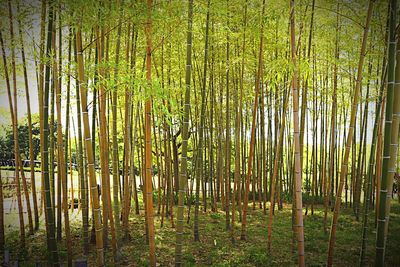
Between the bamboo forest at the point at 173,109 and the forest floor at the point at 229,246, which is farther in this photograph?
the forest floor at the point at 229,246

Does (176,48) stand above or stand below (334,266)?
above

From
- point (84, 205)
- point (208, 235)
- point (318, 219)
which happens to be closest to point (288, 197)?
point (318, 219)

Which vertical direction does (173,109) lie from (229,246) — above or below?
above

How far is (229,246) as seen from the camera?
5234 millimetres

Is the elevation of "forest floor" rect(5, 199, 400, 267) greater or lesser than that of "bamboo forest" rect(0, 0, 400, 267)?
lesser

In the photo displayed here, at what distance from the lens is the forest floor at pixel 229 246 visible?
4660 mm

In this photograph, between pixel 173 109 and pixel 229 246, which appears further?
pixel 229 246

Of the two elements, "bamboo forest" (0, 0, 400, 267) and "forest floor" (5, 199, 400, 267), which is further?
"forest floor" (5, 199, 400, 267)

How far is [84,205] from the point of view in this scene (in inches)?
183

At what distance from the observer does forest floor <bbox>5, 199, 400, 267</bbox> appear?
15.3ft

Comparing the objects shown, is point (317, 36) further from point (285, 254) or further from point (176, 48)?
point (285, 254)

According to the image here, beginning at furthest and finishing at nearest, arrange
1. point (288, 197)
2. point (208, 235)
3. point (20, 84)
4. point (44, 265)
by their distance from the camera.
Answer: point (288, 197), point (20, 84), point (208, 235), point (44, 265)

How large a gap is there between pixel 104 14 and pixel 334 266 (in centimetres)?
417

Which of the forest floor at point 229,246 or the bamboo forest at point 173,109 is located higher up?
the bamboo forest at point 173,109
